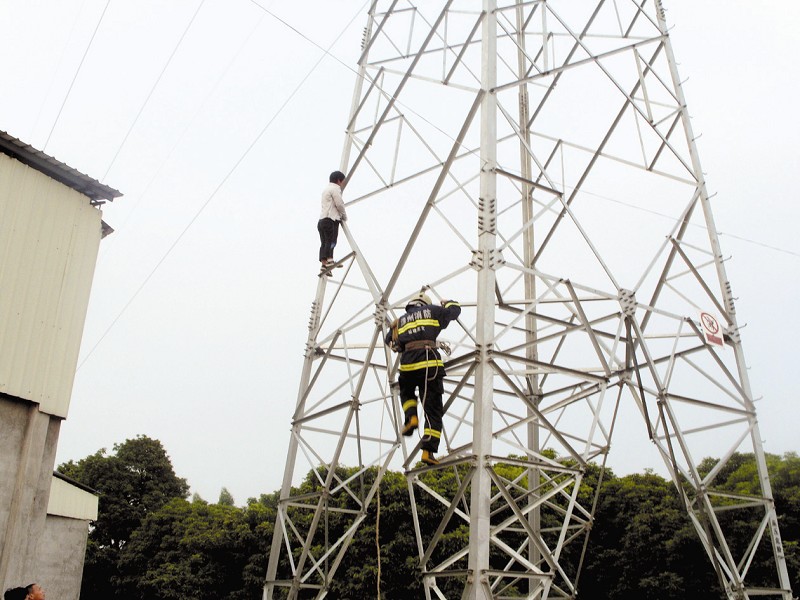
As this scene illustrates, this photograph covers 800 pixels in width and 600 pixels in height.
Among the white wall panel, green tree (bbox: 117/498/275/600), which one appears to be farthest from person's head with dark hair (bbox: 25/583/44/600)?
green tree (bbox: 117/498/275/600)

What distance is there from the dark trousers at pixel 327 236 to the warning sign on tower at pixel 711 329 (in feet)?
20.1

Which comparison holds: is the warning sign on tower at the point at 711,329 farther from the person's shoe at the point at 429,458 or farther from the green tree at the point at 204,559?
the green tree at the point at 204,559

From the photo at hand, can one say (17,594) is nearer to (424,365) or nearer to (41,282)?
(424,365)

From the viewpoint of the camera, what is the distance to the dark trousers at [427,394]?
10500mm

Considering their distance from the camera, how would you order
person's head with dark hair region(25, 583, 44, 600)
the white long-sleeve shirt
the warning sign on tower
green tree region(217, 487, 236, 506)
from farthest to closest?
green tree region(217, 487, 236, 506), the white long-sleeve shirt, the warning sign on tower, person's head with dark hair region(25, 583, 44, 600)

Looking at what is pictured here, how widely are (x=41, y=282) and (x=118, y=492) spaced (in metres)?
38.0

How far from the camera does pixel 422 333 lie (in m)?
10.7

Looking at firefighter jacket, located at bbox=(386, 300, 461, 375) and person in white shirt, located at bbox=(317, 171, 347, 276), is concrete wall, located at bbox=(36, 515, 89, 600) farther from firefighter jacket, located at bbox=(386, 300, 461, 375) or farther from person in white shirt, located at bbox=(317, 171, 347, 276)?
firefighter jacket, located at bbox=(386, 300, 461, 375)

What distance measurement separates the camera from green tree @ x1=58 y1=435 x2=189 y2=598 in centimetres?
4309

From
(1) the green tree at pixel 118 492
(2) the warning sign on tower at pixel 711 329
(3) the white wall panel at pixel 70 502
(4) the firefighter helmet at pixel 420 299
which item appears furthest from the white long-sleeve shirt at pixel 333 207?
(1) the green tree at pixel 118 492

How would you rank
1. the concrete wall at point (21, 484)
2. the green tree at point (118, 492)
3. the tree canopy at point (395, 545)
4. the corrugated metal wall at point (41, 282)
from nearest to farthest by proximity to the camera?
the concrete wall at point (21, 484)
the corrugated metal wall at point (41, 282)
the tree canopy at point (395, 545)
the green tree at point (118, 492)

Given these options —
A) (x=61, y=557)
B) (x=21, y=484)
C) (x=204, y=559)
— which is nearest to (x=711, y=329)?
(x=21, y=484)

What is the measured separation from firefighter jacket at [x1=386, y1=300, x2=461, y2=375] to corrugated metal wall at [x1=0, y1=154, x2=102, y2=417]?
5.16 metres

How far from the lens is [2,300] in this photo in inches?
444
